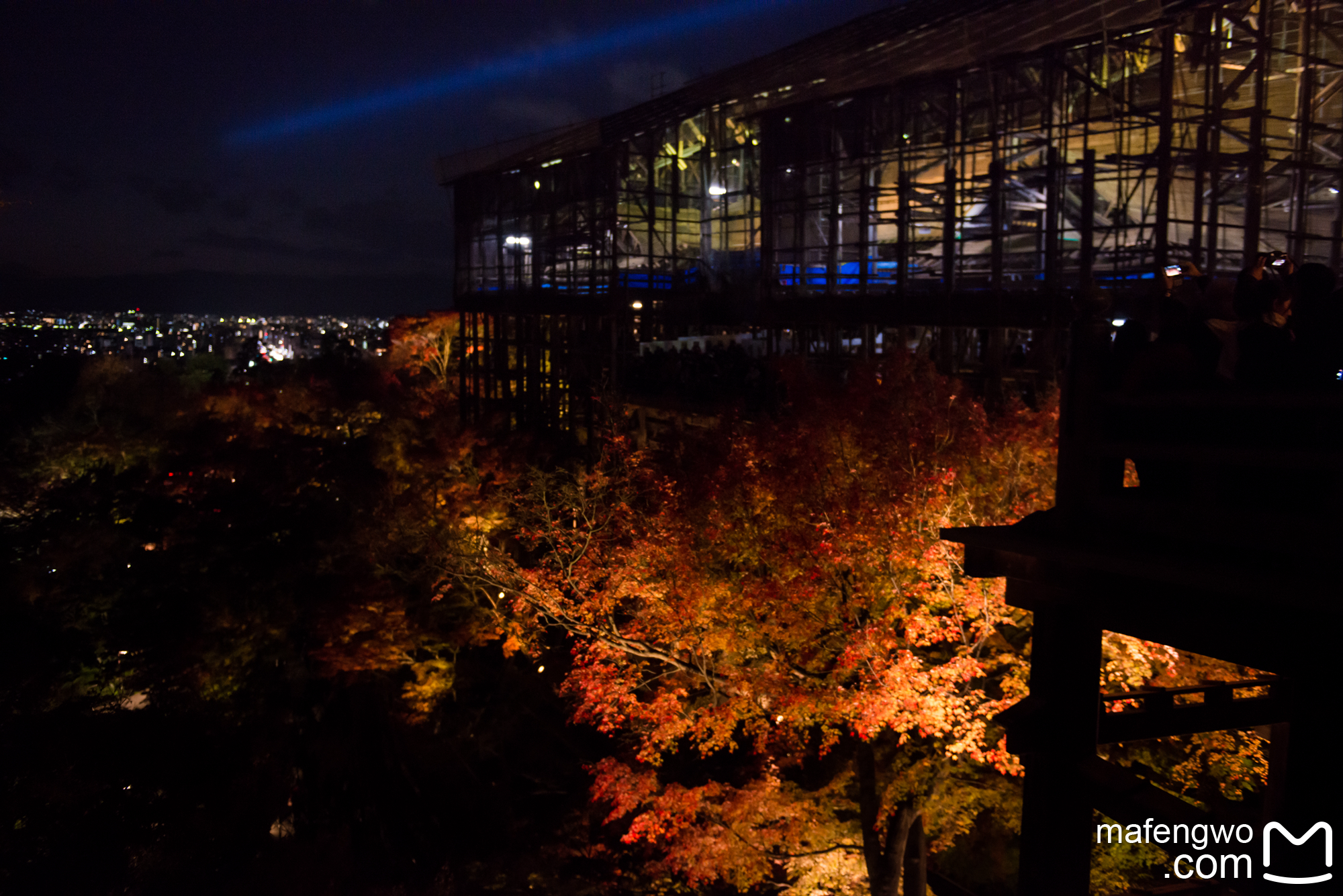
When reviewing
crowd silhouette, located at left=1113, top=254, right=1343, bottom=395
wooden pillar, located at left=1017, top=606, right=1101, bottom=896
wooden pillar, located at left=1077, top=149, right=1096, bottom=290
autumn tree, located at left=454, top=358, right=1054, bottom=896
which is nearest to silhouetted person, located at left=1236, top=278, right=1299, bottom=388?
crowd silhouette, located at left=1113, top=254, right=1343, bottom=395

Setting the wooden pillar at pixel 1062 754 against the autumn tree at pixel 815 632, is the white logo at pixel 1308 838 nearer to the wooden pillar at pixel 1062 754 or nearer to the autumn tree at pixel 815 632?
the wooden pillar at pixel 1062 754

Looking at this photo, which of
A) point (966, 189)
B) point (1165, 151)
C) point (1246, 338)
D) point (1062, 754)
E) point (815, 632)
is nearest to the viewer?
point (1246, 338)

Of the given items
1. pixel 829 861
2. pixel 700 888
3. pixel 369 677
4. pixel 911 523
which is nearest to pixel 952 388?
pixel 911 523

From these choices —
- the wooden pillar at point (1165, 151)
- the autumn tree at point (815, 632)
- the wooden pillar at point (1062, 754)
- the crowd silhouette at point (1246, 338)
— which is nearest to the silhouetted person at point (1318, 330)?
the crowd silhouette at point (1246, 338)

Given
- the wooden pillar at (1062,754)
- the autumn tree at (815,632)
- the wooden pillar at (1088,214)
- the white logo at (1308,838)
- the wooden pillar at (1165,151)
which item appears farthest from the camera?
the wooden pillar at (1088,214)

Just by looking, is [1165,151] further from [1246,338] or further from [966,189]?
[1246,338]

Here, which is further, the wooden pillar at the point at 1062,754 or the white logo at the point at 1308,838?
the wooden pillar at the point at 1062,754

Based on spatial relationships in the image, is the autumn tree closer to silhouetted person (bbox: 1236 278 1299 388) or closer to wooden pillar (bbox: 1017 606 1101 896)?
wooden pillar (bbox: 1017 606 1101 896)

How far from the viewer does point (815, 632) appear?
512 inches

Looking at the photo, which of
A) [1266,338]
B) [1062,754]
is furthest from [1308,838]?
[1266,338]

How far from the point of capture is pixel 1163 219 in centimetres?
1717

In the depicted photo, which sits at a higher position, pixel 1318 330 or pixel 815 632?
pixel 1318 330

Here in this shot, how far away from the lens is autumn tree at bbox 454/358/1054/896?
1204 cm

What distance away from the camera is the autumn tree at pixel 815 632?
12.0m
